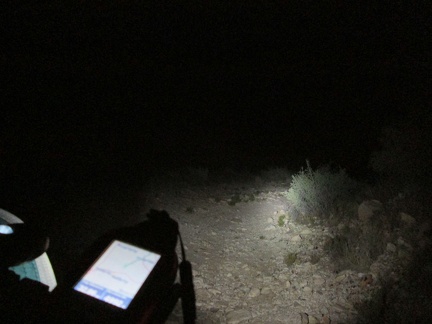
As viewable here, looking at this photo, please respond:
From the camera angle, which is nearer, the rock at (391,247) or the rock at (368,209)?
the rock at (391,247)

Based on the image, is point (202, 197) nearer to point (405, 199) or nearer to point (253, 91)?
point (405, 199)

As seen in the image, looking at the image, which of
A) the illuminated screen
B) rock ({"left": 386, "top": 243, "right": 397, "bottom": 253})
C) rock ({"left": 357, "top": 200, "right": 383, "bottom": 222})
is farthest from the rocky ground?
the illuminated screen

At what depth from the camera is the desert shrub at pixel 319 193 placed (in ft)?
20.2

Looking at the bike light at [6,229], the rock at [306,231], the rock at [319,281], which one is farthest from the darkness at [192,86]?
the rock at [319,281]

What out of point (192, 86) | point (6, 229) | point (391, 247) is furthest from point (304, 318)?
point (192, 86)

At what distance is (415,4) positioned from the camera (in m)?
15.3

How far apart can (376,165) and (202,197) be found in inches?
135

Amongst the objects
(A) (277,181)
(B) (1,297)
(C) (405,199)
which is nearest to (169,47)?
(A) (277,181)

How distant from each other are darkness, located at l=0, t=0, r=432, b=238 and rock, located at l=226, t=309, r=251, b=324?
301cm

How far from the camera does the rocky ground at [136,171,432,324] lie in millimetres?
4020

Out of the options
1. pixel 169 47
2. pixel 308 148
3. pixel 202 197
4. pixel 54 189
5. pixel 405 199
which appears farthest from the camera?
pixel 169 47

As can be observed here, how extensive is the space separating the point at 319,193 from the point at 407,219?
5.03 ft

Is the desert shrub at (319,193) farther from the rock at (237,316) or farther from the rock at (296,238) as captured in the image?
the rock at (237,316)

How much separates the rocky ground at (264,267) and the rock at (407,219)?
1.89ft
